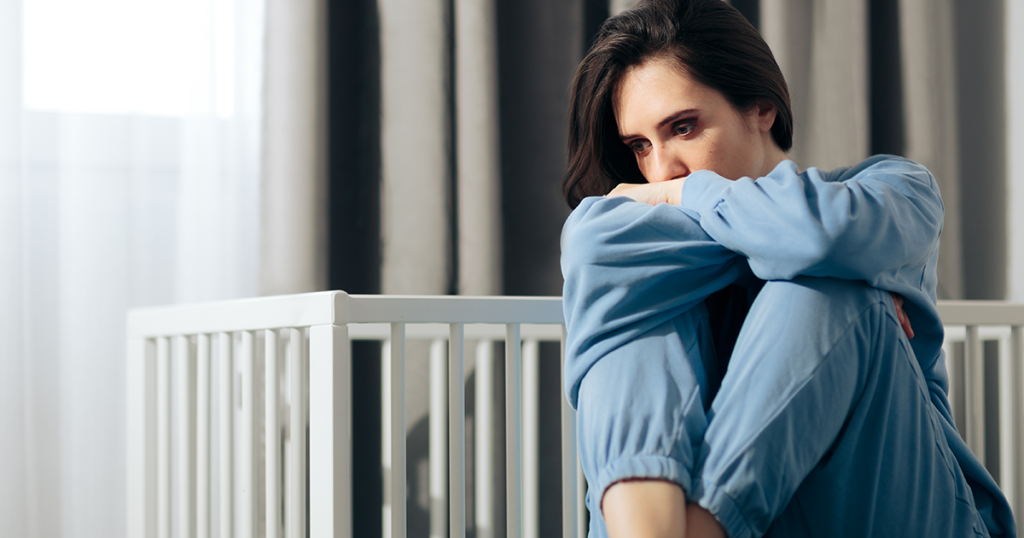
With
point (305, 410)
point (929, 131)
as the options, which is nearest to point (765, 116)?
point (305, 410)

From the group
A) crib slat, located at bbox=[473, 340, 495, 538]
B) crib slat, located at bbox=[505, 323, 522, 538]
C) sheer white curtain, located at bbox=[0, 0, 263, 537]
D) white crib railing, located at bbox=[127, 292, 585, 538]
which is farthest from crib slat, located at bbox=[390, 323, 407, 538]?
sheer white curtain, located at bbox=[0, 0, 263, 537]

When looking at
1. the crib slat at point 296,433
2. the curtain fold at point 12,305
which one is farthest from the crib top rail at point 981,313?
the curtain fold at point 12,305

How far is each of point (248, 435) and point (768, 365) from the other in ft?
1.67

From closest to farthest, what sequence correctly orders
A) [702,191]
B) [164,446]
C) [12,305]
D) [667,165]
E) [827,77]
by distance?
[702,191], [667,165], [164,446], [12,305], [827,77]

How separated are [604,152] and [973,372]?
557 millimetres

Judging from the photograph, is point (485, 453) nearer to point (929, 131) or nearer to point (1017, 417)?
point (1017, 417)

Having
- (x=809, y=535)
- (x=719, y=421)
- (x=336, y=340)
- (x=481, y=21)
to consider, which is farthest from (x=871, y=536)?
(x=481, y=21)

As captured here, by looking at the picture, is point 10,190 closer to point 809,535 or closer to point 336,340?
point 336,340

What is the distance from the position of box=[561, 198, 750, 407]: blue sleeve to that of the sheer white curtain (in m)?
0.73

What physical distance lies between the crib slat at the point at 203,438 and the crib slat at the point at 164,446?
0.28 feet

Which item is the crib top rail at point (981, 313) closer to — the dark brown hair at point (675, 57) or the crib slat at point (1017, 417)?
the crib slat at point (1017, 417)

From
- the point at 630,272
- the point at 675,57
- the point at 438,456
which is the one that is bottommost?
the point at 438,456

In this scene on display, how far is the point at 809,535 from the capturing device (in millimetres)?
502

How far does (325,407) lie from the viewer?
611 millimetres
